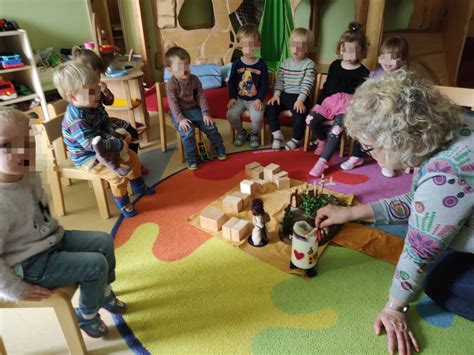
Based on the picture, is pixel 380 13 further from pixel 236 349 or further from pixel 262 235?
pixel 236 349

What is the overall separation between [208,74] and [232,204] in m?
2.16

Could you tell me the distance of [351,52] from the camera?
217 centimetres

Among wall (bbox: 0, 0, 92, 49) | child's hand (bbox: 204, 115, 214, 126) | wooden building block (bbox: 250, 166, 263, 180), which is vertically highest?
wall (bbox: 0, 0, 92, 49)

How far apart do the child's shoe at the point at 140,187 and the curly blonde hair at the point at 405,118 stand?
4.35ft

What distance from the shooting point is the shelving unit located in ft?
9.61

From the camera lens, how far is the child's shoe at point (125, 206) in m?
1.73

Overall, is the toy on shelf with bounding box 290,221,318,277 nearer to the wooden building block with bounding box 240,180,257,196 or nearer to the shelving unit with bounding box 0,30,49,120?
the wooden building block with bounding box 240,180,257,196

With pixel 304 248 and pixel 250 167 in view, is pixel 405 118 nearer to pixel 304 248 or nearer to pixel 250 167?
pixel 304 248

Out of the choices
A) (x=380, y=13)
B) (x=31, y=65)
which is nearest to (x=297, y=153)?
(x=380, y=13)

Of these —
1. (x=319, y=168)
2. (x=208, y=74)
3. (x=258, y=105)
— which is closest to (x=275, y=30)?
(x=208, y=74)

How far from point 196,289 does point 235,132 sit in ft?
4.84

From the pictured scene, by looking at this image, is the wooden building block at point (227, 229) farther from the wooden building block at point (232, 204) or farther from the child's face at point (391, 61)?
the child's face at point (391, 61)

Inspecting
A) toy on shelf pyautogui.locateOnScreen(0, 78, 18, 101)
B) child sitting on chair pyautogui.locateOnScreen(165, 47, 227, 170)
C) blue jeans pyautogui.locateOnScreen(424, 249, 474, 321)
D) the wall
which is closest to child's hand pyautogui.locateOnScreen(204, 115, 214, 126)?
child sitting on chair pyautogui.locateOnScreen(165, 47, 227, 170)

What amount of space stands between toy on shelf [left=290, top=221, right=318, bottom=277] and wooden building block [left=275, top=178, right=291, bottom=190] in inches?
23.7
